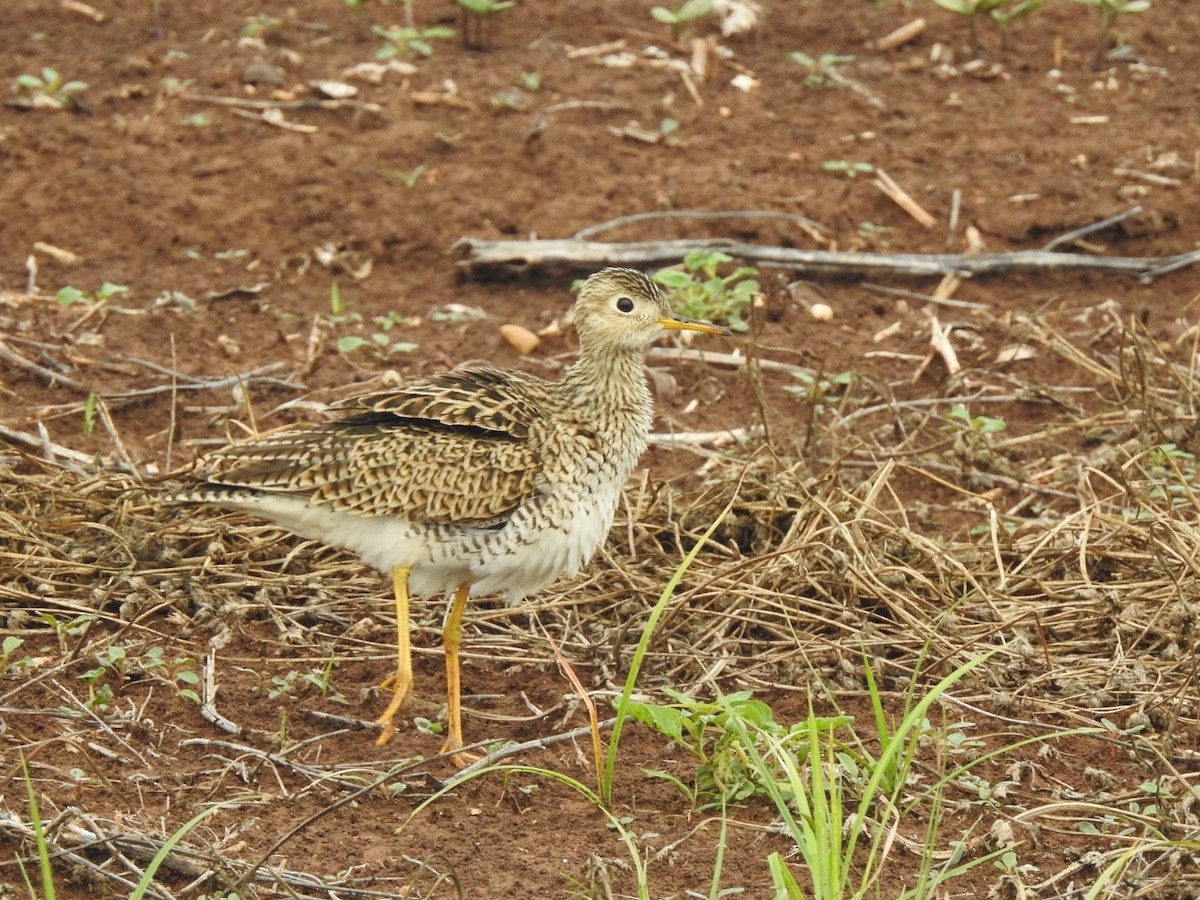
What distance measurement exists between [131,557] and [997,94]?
262 inches

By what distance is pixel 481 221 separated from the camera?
29.9 ft

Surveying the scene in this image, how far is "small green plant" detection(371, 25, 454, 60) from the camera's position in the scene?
1052cm

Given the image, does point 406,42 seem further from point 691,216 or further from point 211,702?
point 211,702

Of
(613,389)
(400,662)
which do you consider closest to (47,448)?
(400,662)

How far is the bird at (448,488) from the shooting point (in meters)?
5.42

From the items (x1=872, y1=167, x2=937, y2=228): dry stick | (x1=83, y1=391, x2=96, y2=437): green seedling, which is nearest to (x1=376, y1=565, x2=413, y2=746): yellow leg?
(x1=83, y1=391, x2=96, y2=437): green seedling

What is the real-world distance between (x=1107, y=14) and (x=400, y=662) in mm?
7169

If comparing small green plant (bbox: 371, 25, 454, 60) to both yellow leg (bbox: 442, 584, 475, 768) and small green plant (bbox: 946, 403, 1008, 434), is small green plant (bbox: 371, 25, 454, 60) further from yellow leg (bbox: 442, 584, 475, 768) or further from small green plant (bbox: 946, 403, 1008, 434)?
yellow leg (bbox: 442, 584, 475, 768)

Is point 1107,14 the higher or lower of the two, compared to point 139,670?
higher

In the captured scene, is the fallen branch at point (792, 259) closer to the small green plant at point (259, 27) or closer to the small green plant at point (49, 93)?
the small green plant at point (49, 93)

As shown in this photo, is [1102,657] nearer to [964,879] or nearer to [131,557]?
[964,879]

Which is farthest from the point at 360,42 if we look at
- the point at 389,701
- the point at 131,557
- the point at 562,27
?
the point at 389,701

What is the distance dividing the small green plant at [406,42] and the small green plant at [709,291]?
2.86m

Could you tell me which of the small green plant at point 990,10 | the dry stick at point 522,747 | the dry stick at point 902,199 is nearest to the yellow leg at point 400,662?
the dry stick at point 522,747
